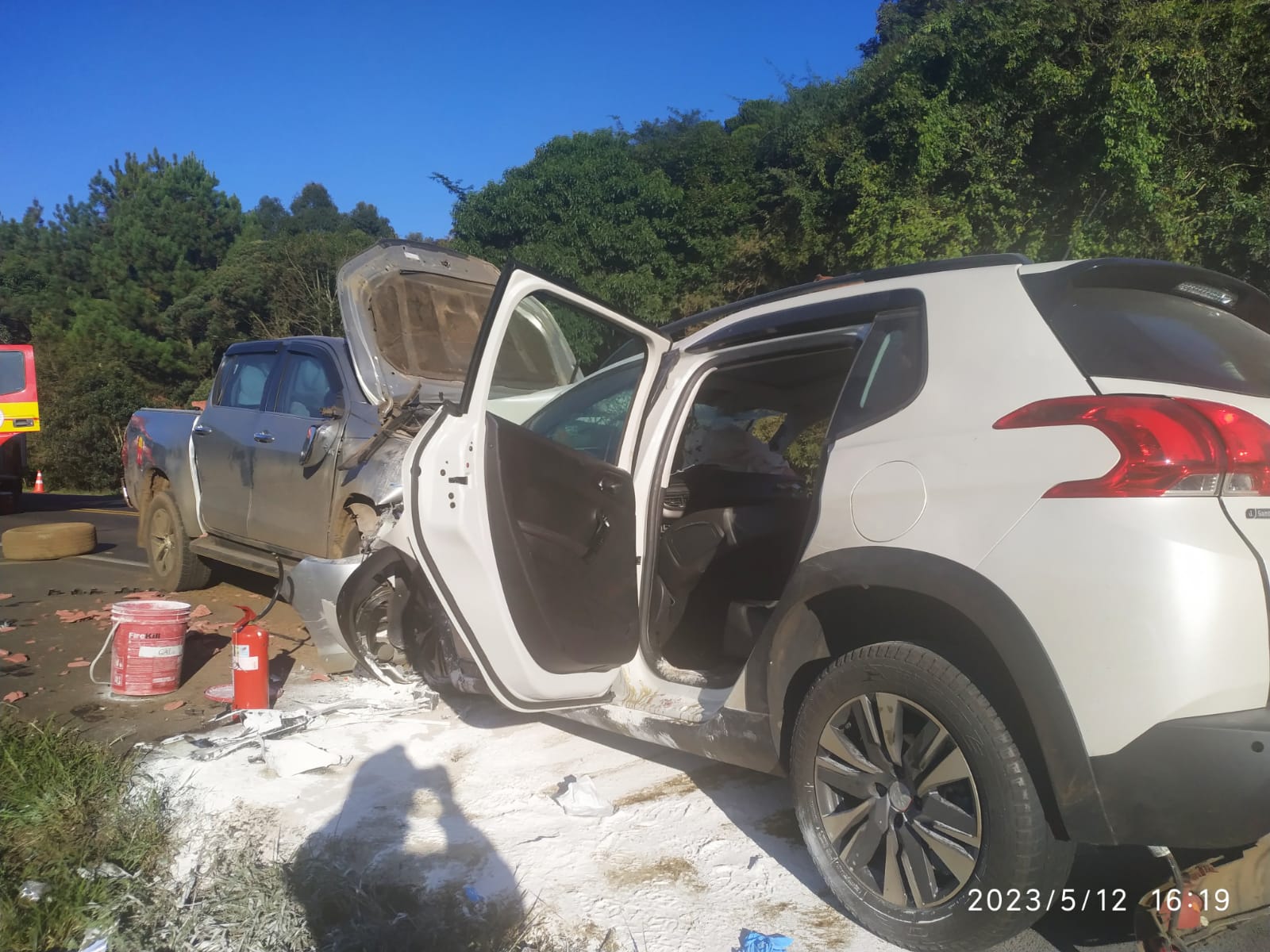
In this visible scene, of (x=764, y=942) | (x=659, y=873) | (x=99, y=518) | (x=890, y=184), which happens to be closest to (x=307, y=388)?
(x=659, y=873)

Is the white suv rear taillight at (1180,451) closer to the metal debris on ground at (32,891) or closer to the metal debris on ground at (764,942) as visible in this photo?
the metal debris on ground at (764,942)

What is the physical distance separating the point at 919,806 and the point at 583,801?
1.48 m

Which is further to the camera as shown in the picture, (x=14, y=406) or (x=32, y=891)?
(x=14, y=406)

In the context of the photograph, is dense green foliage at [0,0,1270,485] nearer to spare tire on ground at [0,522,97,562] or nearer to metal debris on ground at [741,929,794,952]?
spare tire on ground at [0,522,97,562]

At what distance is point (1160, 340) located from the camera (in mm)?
2381

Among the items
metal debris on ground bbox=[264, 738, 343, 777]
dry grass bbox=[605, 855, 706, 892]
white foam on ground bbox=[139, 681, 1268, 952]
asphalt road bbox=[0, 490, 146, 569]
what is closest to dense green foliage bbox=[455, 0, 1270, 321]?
asphalt road bbox=[0, 490, 146, 569]

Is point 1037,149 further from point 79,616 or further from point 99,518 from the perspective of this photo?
point 99,518

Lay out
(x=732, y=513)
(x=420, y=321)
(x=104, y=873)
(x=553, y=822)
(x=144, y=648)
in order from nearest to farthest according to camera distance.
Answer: (x=104, y=873) < (x=553, y=822) < (x=732, y=513) < (x=144, y=648) < (x=420, y=321)

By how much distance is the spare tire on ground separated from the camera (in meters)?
9.13

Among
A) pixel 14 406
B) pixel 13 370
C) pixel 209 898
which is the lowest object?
pixel 209 898

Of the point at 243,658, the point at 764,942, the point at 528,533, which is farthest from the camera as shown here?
the point at 243,658

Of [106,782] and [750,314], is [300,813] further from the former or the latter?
[750,314]

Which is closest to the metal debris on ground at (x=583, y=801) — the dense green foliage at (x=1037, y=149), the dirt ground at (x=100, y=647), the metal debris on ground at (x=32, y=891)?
the metal debris on ground at (x=32, y=891)

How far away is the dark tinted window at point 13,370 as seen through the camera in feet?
49.5
